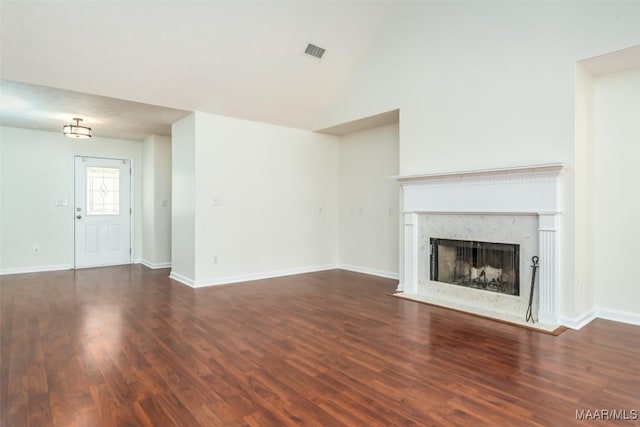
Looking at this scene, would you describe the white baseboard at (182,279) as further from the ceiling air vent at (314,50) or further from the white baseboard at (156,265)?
the ceiling air vent at (314,50)

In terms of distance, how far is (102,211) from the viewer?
7281 millimetres

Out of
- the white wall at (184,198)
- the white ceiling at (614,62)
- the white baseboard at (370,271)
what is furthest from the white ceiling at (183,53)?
the white baseboard at (370,271)

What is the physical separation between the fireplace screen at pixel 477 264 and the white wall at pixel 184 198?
344 centimetres

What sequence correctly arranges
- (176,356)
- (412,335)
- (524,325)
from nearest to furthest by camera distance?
(176,356) < (412,335) < (524,325)

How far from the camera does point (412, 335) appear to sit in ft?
10.9

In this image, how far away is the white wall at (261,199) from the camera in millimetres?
5469

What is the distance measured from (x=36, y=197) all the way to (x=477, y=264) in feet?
24.1

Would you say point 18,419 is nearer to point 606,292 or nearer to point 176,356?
point 176,356

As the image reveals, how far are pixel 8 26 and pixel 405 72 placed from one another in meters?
4.34

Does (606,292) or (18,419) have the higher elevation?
(606,292)

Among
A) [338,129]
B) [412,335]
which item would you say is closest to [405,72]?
[338,129]

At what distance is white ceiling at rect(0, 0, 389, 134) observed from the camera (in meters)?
3.68

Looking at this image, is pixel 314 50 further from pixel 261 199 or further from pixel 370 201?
pixel 370 201

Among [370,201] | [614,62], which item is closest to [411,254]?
[370,201]
